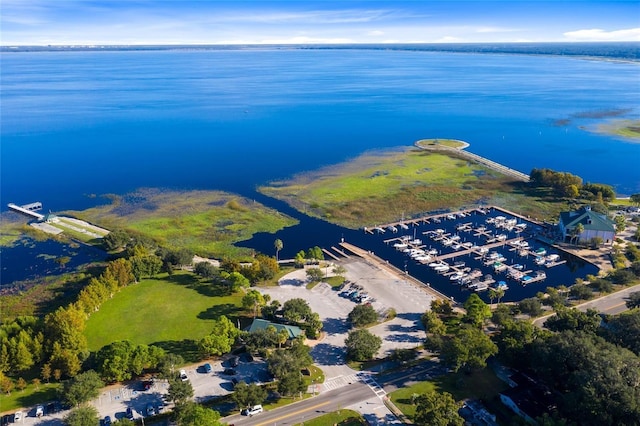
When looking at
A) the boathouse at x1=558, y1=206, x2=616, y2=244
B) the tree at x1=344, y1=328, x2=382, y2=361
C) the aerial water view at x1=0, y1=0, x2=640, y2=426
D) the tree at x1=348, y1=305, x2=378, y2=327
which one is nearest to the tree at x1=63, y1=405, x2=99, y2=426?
the aerial water view at x1=0, y1=0, x2=640, y2=426

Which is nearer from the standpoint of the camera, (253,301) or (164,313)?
(253,301)

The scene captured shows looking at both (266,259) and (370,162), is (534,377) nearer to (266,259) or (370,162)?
(266,259)

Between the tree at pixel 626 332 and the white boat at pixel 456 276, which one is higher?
the tree at pixel 626 332

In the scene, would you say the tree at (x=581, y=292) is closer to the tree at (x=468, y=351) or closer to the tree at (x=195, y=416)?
the tree at (x=468, y=351)

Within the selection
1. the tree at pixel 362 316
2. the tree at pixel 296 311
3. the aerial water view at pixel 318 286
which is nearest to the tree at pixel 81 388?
the aerial water view at pixel 318 286

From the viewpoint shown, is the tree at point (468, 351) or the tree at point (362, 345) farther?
the tree at point (362, 345)

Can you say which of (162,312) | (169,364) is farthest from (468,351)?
(162,312)

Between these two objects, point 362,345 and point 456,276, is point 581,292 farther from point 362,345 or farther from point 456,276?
point 362,345

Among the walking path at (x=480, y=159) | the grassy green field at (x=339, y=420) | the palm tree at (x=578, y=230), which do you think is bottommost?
the grassy green field at (x=339, y=420)
